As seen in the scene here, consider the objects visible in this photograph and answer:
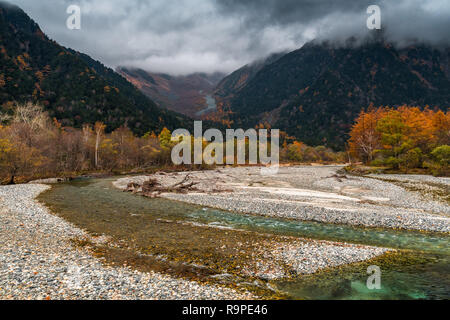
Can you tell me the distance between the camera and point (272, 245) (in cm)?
1349

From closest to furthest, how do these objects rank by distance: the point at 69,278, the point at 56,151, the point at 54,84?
the point at 69,278 → the point at 56,151 → the point at 54,84

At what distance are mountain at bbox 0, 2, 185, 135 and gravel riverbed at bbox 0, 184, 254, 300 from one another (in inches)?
5142

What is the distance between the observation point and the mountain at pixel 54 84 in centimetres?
Answer: 12950

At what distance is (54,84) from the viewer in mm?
148500

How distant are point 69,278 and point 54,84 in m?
181

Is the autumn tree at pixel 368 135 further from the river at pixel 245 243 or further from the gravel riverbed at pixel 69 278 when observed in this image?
the gravel riverbed at pixel 69 278

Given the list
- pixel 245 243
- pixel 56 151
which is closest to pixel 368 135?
pixel 245 243

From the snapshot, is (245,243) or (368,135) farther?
(368,135)

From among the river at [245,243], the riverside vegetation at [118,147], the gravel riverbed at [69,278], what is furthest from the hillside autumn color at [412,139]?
the gravel riverbed at [69,278]

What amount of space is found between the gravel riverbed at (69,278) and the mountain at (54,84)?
13060 cm

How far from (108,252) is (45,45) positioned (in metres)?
230

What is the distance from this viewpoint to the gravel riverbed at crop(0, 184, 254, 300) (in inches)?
318

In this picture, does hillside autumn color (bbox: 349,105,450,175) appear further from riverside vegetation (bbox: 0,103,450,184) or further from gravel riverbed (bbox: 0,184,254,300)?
gravel riverbed (bbox: 0,184,254,300)

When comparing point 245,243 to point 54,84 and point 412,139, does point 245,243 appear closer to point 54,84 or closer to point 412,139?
point 412,139
